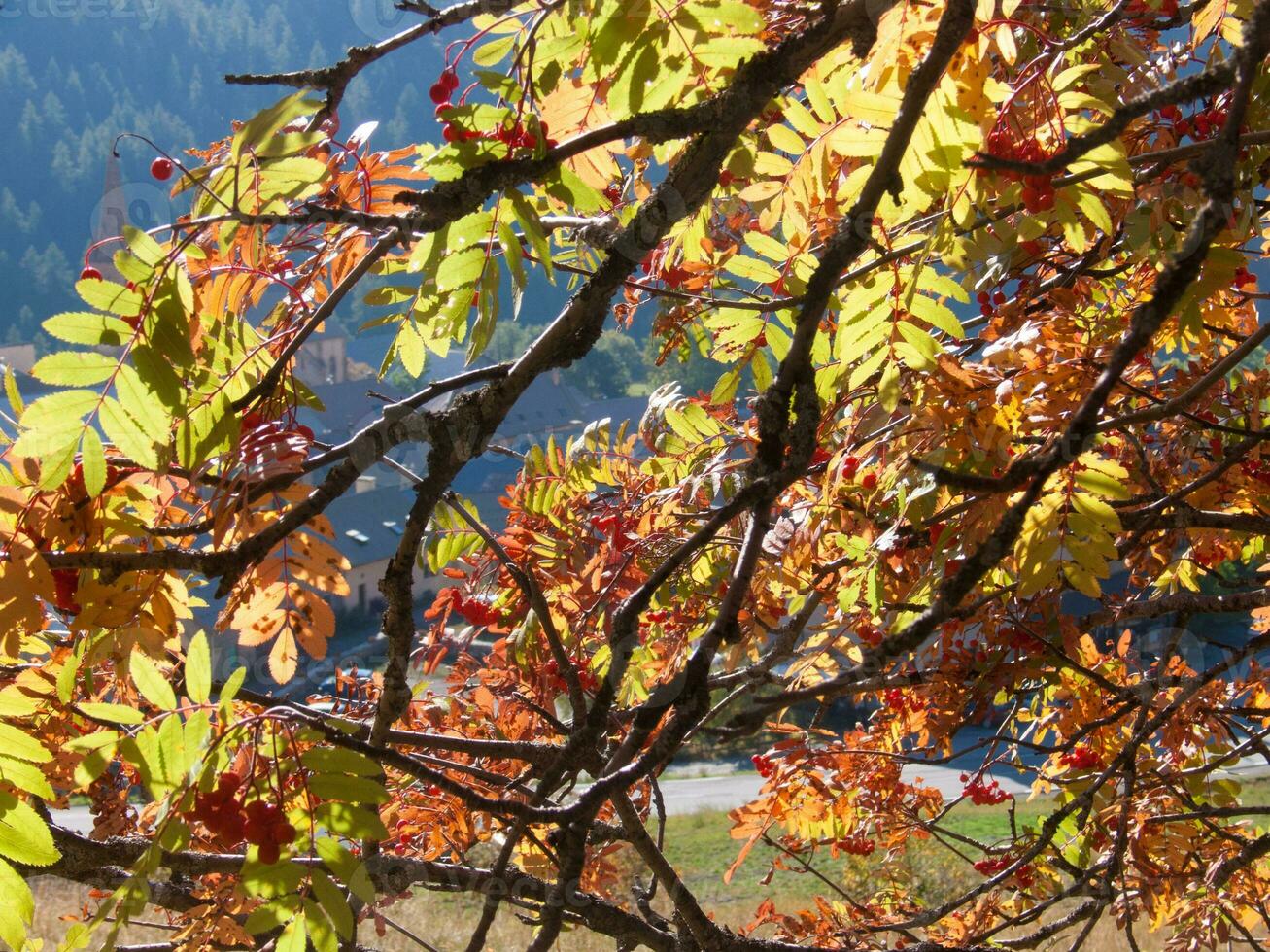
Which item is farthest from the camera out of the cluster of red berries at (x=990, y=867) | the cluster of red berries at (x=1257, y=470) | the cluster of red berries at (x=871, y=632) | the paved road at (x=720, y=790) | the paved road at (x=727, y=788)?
the paved road at (x=727, y=788)

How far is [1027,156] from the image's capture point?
1.39 meters

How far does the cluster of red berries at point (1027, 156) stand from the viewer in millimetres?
1336

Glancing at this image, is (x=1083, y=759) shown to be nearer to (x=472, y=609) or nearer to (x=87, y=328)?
(x=472, y=609)

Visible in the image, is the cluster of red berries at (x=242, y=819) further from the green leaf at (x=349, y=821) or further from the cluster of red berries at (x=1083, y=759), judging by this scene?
the cluster of red berries at (x=1083, y=759)

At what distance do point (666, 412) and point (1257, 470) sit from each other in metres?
1.47

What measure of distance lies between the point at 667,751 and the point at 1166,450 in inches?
91.5

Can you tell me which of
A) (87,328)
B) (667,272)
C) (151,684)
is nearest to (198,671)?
(151,684)

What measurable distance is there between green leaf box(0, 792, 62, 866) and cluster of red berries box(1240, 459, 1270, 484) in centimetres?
257

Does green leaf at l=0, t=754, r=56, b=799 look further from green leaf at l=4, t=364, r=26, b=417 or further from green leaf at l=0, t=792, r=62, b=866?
green leaf at l=4, t=364, r=26, b=417

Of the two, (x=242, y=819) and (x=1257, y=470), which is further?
(x=1257, y=470)

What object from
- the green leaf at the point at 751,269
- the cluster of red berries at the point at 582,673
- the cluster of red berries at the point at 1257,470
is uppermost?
the cluster of red berries at the point at 1257,470

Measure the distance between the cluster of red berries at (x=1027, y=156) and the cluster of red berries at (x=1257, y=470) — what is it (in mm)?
1438

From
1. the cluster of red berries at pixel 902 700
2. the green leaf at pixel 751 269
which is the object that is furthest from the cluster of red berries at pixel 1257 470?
the green leaf at pixel 751 269

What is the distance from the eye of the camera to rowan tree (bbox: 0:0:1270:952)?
1.10 meters
